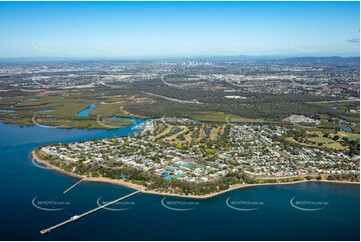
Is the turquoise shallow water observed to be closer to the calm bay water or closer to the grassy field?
the grassy field

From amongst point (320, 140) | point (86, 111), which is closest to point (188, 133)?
Result: point (320, 140)

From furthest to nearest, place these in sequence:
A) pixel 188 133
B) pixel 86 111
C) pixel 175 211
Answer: pixel 86 111 → pixel 188 133 → pixel 175 211

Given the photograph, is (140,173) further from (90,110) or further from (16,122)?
(90,110)

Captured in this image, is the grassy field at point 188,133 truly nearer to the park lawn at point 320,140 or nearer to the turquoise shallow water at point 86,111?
the park lawn at point 320,140

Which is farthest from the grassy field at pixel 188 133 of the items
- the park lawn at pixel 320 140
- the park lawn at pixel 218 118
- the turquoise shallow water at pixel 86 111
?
the turquoise shallow water at pixel 86 111

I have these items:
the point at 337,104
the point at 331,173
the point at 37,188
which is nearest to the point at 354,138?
the point at 331,173

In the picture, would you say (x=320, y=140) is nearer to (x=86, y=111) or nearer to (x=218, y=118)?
(x=218, y=118)

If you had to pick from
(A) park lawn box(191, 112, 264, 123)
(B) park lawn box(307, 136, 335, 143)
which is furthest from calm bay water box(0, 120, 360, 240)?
(A) park lawn box(191, 112, 264, 123)

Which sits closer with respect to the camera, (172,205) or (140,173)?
(172,205)
